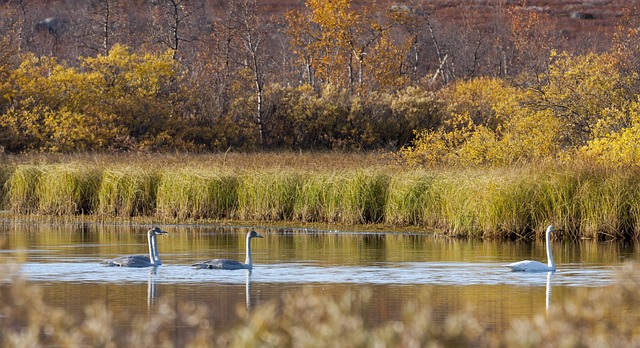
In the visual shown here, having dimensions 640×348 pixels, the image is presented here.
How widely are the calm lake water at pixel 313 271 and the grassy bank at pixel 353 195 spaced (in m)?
0.85

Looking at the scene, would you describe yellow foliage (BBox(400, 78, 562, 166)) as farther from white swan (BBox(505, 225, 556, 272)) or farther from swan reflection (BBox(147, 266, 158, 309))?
swan reflection (BBox(147, 266, 158, 309))

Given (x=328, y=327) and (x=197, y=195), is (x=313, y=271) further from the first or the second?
(x=197, y=195)

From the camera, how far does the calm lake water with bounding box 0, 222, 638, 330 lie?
15.1 metres

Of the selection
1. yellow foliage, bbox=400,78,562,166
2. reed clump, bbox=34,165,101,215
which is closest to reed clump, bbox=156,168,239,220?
reed clump, bbox=34,165,101,215

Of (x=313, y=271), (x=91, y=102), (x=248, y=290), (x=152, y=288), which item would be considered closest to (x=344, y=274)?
(x=313, y=271)

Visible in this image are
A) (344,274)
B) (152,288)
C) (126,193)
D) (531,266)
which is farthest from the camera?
(126,193)

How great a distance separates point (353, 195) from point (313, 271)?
29.0 feet

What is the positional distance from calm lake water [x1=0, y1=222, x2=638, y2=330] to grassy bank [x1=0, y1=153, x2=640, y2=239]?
0.85 m

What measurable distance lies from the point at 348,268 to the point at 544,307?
190 inches

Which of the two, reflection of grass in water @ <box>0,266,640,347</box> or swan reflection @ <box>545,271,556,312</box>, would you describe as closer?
reflection of grass in water @ <box>0,266,640,347</box>

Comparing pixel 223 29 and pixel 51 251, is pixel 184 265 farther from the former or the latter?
pixel 223 29

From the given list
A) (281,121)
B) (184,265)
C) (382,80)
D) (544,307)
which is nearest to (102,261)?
(184,265)

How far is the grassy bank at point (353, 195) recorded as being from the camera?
24.2 metres

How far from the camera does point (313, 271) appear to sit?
18.3 m
